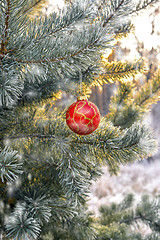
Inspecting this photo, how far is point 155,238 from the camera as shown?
952 mm

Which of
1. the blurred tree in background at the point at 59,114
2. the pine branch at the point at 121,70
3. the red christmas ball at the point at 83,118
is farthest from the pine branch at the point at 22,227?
the pine branch at the point at 121,70

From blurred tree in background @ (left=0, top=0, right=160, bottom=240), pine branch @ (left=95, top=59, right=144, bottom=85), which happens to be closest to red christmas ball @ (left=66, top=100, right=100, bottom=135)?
blurred tree in background @ (left=0, top=0, right=160, bottom=240)

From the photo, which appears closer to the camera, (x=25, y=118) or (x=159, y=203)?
(x=25, y=118)

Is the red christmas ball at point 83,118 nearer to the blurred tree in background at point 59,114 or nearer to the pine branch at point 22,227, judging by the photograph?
the blurred tree in background at point 59,114

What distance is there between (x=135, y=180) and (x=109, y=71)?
3100 millimetres

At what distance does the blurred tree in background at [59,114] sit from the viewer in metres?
0.36

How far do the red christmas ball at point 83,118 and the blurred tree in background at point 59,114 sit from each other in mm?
54

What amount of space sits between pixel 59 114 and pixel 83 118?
239 mm

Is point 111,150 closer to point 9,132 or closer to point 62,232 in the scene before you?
point 9,132

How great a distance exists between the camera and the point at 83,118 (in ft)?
1.43

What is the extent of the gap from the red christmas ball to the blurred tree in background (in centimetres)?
5

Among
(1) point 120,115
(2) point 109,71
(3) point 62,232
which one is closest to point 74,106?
(2) point 109,71

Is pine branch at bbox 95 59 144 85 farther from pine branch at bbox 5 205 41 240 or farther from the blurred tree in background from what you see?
pine branch at bbox 5 205 41 240

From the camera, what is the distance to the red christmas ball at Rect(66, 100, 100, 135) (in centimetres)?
44
